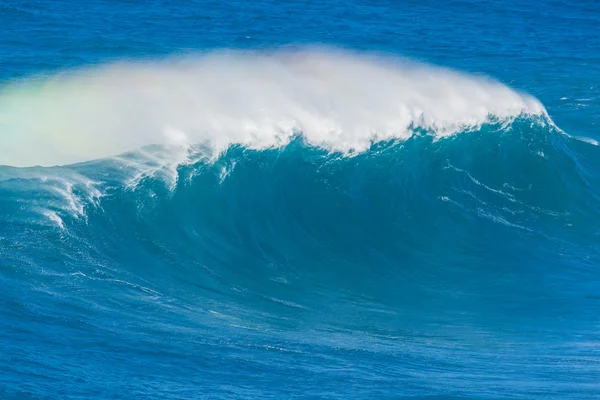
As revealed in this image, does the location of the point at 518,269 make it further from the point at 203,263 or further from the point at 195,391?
the point at 195,391

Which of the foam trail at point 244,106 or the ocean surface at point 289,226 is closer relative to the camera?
the ocean surface at point 289,226

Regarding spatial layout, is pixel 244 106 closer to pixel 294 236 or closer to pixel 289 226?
pixel 289 226

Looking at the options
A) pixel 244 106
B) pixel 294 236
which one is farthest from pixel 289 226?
pixel 244 106

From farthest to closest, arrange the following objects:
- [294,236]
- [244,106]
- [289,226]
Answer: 1. [244,106]
2. [289,226]
3. [294,236]

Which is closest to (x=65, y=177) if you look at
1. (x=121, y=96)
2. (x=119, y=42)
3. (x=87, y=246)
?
(x=87, y=246)
